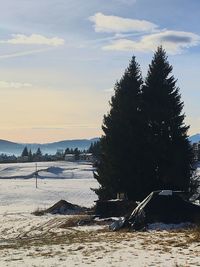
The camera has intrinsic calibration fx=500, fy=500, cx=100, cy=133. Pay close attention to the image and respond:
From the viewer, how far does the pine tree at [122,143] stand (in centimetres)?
3512

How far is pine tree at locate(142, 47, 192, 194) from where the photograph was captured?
34469 mm

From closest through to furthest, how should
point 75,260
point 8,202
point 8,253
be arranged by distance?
point 75,260 < point 8,253 < point 8,202

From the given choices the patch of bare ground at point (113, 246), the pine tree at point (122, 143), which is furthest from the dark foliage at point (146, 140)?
the patch of bare ground at point (113, 246)

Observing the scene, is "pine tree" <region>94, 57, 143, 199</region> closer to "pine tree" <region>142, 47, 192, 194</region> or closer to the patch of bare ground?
"pine tree" <region>142, 47, 192, 194</region>

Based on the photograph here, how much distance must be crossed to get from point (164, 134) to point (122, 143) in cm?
306

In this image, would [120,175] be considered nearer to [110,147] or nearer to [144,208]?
[110,147]

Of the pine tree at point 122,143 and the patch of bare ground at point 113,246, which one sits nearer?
the patch of bare ground at point 113,246

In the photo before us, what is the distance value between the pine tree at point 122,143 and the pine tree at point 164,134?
2.30 feet

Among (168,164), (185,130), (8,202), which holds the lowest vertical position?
(8,202)

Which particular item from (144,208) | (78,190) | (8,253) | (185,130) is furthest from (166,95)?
(78,190)

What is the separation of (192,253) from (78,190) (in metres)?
57.7

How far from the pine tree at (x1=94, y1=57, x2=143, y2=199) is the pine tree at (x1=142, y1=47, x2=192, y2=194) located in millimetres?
702

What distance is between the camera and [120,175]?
3512cm

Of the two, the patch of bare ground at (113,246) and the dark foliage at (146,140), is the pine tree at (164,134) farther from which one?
the patch of bare ground at (113,246)
